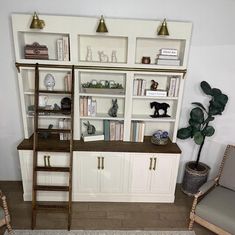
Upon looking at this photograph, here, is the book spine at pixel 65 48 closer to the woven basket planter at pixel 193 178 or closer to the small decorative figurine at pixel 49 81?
the small decorative figurine at pixel 49 81

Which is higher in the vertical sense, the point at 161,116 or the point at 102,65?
the point at 102,65

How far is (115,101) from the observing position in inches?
118

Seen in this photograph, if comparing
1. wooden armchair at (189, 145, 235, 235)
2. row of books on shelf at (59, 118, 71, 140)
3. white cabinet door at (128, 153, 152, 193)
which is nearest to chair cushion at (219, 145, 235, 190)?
wooden armchair at (189, 145, 235, 235)

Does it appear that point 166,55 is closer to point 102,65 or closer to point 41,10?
point 102,65

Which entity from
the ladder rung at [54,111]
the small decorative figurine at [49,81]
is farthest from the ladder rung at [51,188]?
the small decorative figurine at [49,81]

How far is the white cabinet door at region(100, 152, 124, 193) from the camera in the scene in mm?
2812

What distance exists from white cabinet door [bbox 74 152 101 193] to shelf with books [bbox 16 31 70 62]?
1217 mm

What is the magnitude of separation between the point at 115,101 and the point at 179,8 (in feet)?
4.56

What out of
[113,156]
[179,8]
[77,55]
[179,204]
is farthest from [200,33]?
[179,204]

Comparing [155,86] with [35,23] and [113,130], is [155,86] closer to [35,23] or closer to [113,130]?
[113,130]

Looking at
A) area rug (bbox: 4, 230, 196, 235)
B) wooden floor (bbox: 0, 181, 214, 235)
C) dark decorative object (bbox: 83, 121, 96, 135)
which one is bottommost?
area rug (bbox: 4, 230, 196, 235)

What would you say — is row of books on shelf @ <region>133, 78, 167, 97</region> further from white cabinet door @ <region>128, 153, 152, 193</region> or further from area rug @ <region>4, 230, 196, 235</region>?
area rug @ <region>4, 230, 196, 235</region>

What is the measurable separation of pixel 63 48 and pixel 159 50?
4.00 ft

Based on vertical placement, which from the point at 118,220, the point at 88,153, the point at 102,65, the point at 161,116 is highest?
the point at 102,65
